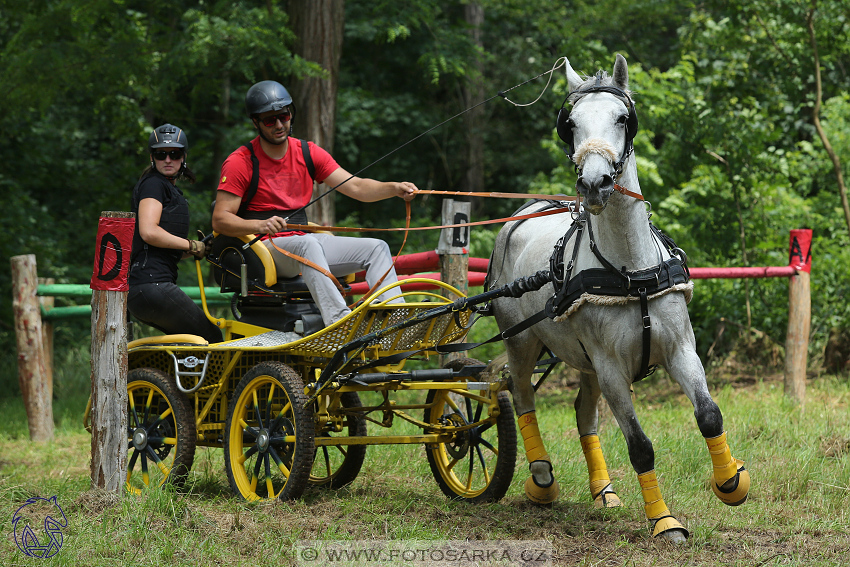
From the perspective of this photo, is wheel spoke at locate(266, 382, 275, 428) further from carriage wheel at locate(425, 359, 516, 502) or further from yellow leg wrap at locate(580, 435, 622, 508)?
yellow leg wrap at locate(580, 435, 622, 508)

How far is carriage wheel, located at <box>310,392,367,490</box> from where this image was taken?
5.61 meters

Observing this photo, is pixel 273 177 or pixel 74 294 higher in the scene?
pixel 273 177

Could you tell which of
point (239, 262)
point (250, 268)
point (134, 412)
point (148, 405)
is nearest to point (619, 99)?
point (250, 268)

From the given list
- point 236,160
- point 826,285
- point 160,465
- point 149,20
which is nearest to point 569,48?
point 826,285

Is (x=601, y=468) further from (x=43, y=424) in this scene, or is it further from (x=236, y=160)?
(x=43, y=424)

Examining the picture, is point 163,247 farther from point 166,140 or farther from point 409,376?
point 409,376

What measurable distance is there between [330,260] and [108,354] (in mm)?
1321

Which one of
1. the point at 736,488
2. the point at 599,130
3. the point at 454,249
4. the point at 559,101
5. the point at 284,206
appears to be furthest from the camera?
the point at 559,101

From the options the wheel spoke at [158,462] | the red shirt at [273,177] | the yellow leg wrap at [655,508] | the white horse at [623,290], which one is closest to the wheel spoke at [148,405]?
the wheel spoke at [158,462]

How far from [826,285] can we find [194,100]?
749 centimetres

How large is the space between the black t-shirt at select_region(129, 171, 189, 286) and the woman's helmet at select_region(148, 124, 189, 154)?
0.18m

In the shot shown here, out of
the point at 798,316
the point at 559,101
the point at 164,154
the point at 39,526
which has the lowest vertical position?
the point at 39,526

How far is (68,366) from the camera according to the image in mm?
11125

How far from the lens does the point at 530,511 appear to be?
4.84 meters
